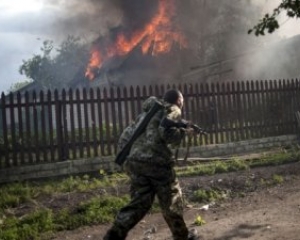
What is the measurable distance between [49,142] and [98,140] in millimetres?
1197

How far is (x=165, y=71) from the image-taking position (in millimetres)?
26906

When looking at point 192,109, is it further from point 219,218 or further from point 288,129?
point 219,218

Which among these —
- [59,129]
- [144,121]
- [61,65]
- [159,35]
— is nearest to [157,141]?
[144,121]

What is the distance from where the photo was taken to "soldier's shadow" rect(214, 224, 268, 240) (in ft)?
17.3

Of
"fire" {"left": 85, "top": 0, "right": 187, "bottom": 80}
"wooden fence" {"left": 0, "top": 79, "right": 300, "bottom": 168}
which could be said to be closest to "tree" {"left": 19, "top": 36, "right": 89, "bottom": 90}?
"fire" {"left": 85, "top": 0, "right": 187, "bottom": 80}

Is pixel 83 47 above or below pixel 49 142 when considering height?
above

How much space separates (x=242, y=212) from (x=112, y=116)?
16.6ft

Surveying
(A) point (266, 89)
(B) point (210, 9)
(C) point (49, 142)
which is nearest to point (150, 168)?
(C) point (49, 142)

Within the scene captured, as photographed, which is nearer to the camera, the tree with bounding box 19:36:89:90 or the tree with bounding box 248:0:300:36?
the tree with bounding box 248:0:300:36

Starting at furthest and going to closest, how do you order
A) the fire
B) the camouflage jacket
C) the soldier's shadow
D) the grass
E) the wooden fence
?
1. the fire
2. the wooden fence
3. the grass
4. the soldier's shadow
5. the camouflage jacket

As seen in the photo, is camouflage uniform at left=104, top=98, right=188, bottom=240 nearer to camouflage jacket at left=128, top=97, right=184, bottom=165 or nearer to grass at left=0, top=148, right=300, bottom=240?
camouflage jacket at left=128, top=97, right=184, bottom=165

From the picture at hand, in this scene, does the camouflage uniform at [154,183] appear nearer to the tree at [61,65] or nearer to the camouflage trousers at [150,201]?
the camouflage trousers at [150,201]

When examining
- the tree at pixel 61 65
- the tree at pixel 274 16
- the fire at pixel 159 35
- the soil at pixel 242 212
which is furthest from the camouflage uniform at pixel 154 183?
the tree at pixel 61 65

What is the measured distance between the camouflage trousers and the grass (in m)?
2.01
